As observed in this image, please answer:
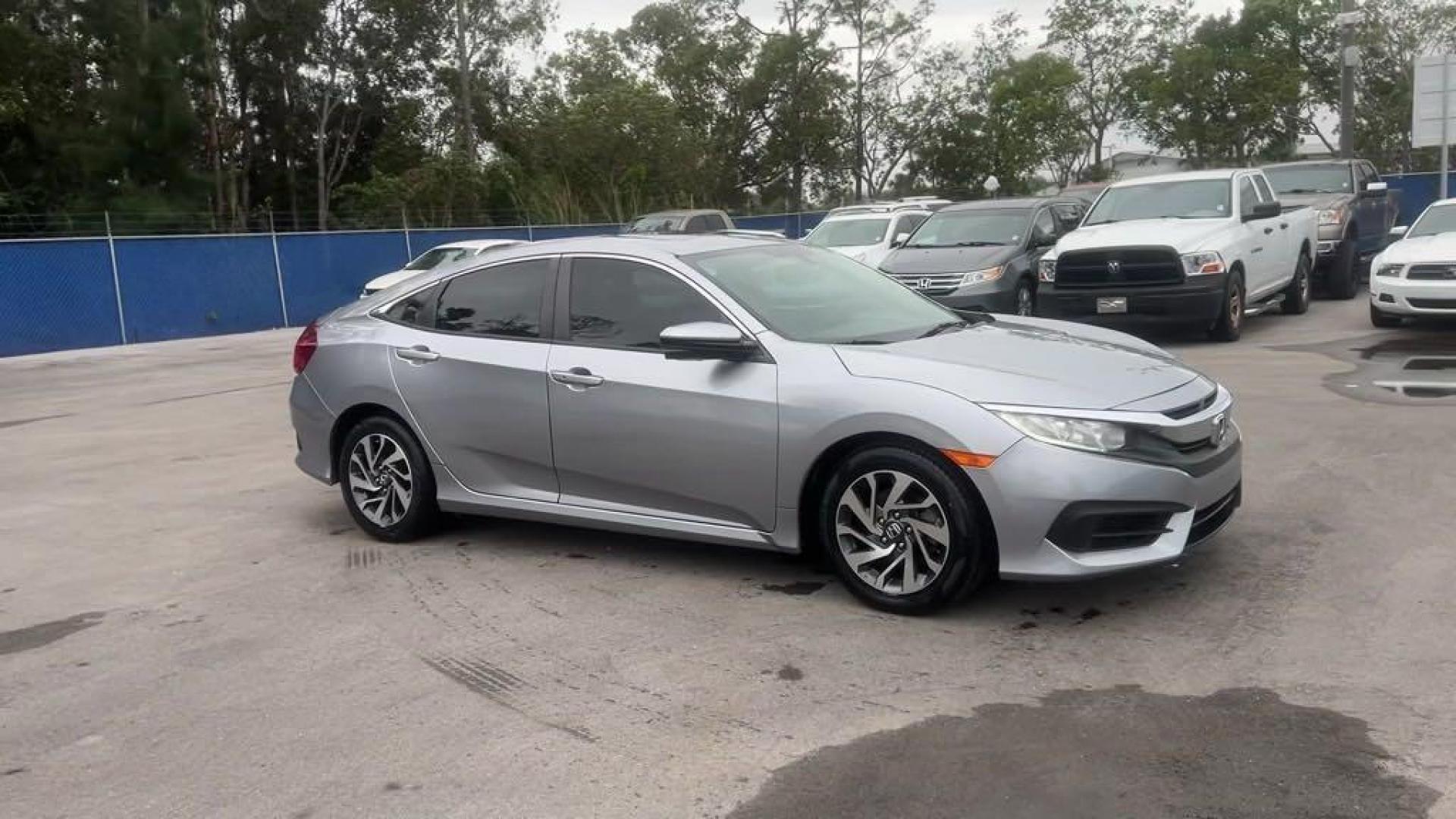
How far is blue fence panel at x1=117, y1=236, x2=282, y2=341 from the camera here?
22172 millimetres

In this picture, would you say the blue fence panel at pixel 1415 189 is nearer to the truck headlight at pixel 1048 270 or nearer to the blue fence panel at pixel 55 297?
the truck headlight at pixel 1048 270

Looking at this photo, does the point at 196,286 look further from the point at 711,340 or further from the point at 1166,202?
the point at 711,340

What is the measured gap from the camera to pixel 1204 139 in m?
52.2

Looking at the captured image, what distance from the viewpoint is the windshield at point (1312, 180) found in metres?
19.0

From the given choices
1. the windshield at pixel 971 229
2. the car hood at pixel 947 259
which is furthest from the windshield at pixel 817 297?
the windshield at pixel 971 229

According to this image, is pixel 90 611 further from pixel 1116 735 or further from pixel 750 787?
pixel 1116 735

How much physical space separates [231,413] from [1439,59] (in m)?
21.1

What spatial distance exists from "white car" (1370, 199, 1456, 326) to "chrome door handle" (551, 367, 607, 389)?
10.1m

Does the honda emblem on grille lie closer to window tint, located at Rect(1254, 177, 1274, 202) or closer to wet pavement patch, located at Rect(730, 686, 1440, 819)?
wet pavement patch, located at Rect(730, 686, 1440, 819)

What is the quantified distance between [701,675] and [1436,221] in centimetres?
1267

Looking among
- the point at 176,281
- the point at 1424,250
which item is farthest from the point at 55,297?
the point at 1424,250

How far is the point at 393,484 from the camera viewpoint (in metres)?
6.79

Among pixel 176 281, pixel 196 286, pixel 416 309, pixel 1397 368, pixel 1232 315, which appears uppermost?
pixel 416 309

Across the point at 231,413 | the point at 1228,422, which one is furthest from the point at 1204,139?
the point at 1228,422
